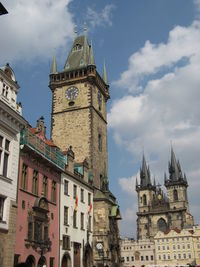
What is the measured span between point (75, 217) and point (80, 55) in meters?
27.3

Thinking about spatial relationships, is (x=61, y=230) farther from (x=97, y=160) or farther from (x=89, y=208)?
Result: (x=97, y=160)

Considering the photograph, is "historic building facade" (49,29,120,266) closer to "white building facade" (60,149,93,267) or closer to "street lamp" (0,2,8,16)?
"white building facade" (60,149,93,267)

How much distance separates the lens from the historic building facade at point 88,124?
40156mm

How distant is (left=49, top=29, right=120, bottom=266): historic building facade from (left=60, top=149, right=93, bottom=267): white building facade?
2.03m

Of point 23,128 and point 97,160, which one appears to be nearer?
point 23,128

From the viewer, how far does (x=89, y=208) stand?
38281 millimetres

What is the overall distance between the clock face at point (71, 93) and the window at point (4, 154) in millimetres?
25919

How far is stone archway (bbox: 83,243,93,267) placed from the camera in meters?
35.6

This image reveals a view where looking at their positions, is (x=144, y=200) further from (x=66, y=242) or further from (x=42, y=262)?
(x=42, y=262)

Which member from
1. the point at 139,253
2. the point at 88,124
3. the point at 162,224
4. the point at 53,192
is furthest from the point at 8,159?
the point at 162,224

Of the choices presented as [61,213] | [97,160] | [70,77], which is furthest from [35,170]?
[70,77]

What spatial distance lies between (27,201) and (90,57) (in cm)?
2925

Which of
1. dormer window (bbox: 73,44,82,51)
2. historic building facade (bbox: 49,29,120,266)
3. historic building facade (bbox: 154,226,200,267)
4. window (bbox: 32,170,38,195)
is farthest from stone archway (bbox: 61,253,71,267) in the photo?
historic building facade (bbox: 154,226,200,267)

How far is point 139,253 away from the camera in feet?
411
